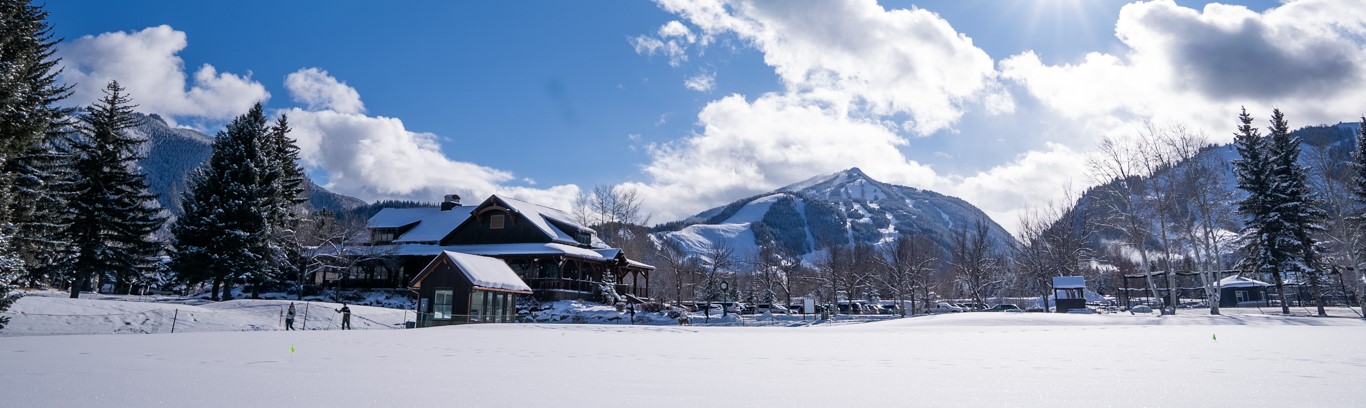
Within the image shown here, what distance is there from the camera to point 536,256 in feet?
157

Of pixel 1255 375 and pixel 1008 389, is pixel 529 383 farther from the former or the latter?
pixel 1255 375

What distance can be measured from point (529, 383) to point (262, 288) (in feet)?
163

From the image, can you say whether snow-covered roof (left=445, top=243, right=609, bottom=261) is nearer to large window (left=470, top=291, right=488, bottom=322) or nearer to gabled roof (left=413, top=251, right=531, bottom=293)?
gabled roof (left=413, top=251, right=531, bottom=293)

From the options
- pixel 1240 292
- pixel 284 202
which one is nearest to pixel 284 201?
pixel 284 202

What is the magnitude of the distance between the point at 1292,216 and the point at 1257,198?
1.79 metres

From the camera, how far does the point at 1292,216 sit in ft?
121

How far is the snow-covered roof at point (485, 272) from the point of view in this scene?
3278 centimetres

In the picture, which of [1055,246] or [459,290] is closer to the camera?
[459,290]

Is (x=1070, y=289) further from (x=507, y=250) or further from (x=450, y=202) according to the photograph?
(x=450, y=202)

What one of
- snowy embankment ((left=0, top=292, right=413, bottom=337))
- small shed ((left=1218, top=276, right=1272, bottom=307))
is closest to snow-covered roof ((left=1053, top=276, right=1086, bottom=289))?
small shed ((left=1218, top=276, right=1272, bottom=307))

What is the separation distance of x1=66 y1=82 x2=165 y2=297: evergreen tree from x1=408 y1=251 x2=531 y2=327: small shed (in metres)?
14.1

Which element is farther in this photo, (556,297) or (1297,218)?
(556,297)

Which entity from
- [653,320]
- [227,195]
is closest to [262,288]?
[227,195]

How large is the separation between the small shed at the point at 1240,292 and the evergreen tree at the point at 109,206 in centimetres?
8699
